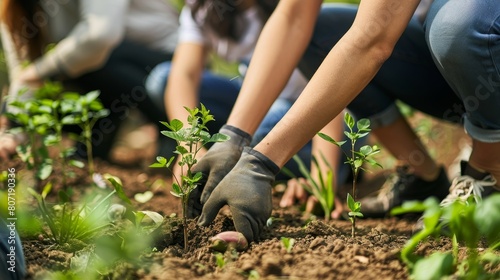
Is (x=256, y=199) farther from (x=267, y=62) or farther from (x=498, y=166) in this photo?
(x=498, y=166)

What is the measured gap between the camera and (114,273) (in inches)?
56.0

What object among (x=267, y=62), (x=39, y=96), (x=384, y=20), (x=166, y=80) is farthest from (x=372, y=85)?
(x=39, y=96)

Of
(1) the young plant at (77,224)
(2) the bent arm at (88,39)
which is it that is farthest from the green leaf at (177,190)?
(2) the bent arm at (88,39)

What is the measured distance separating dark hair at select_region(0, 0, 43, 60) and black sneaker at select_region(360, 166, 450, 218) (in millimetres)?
1724

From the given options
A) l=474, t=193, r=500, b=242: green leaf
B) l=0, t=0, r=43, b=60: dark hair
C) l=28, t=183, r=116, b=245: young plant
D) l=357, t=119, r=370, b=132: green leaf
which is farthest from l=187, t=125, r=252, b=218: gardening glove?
l=0, t=0, r=43, b=60: dark hair

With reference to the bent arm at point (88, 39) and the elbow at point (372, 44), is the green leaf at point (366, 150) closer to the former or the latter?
the elbow at point (372, 44)

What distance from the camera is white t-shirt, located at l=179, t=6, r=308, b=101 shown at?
110 inches

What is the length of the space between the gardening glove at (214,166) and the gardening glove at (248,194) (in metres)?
0.09

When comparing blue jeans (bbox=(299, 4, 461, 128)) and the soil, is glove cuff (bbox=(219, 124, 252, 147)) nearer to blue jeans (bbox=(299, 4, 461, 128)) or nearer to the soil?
the soil

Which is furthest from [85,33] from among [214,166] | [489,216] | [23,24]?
[489,216]

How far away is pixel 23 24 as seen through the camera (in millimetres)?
3070

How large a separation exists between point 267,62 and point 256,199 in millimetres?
471

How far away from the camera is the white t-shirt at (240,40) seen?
2.78 m

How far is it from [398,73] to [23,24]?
1715 millimetres
